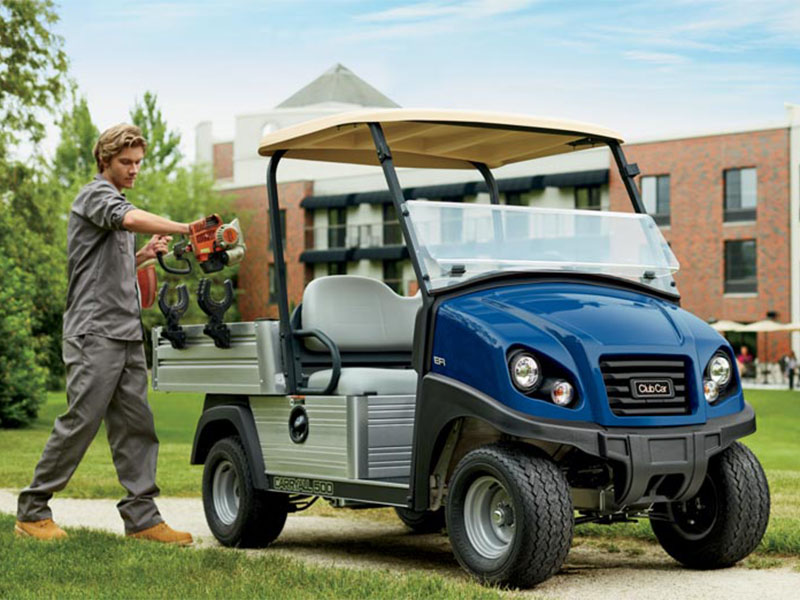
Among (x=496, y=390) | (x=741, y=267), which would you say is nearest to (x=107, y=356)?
(x=496, y=390)

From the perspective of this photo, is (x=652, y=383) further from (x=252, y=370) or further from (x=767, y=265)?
(x=767, y=265)

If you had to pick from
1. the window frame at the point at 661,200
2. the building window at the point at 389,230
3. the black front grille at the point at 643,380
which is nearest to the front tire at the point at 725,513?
the black front grille at the point at 643,380

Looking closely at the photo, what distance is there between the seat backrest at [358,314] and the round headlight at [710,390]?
2.48 m

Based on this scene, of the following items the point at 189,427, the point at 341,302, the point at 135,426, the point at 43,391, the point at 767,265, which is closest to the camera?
the point at 135,426

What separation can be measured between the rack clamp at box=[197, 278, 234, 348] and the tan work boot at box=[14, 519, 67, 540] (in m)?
1.43

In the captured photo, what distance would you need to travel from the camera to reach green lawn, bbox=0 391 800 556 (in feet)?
28.7

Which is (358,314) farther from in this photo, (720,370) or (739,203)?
(739,203)

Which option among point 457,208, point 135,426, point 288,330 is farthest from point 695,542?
point 135,426

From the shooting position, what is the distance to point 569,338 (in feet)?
21.1

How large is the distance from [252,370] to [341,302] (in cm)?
77

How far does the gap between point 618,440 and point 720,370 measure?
0.87 m

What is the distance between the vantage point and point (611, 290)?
7176 millimetres

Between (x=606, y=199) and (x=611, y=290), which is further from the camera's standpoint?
(x=606, y=199)

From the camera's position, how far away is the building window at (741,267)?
5406cm
